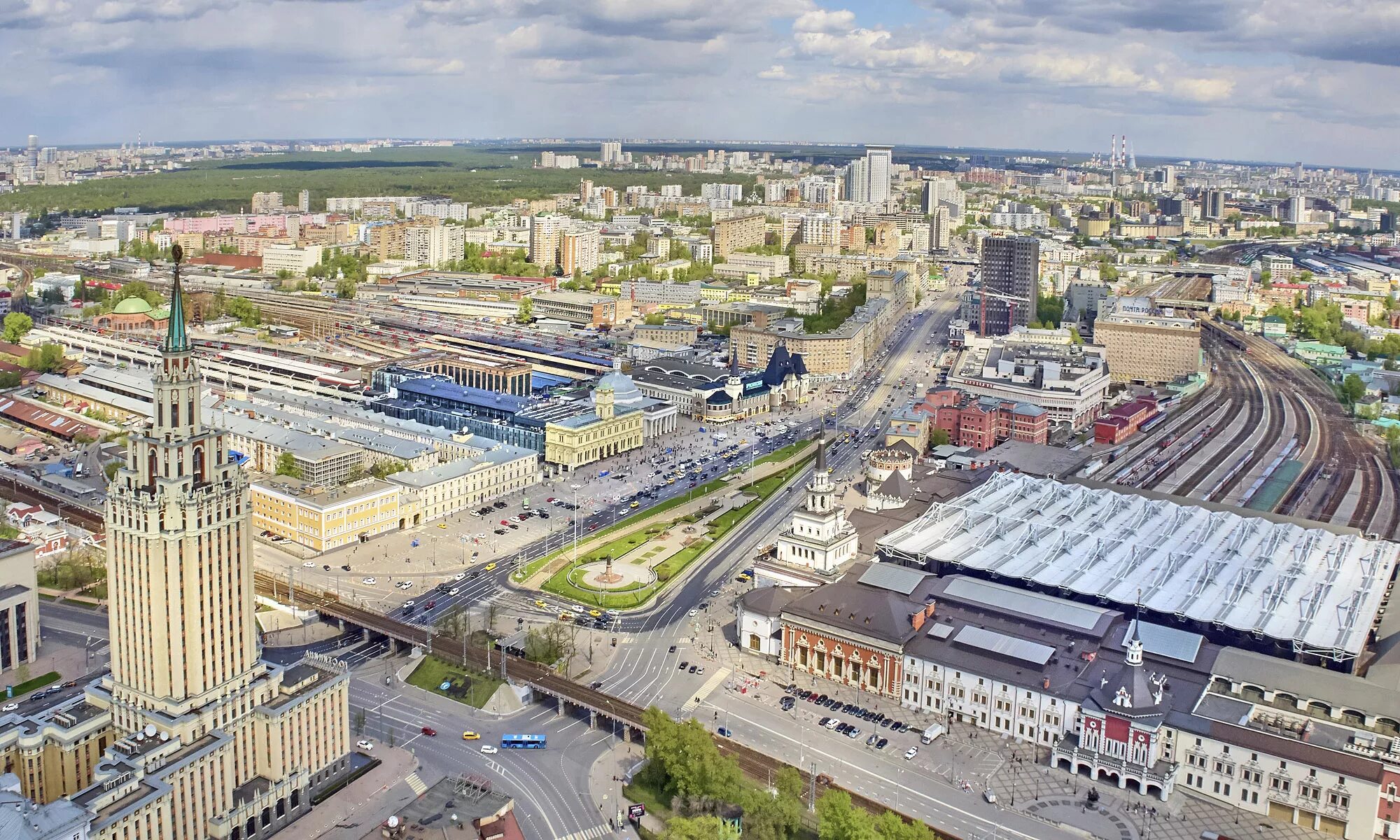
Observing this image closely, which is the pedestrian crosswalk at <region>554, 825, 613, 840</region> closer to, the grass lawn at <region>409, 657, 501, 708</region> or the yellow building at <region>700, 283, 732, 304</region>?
the grass lawn at <region>409, 657, 501, 708</region>

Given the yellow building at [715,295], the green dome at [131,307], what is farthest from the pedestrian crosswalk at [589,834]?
the yellow building at [715,295]

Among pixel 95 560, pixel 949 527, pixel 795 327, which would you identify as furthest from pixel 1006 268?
pixel 95 560

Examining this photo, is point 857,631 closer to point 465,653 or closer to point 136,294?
point 465,653

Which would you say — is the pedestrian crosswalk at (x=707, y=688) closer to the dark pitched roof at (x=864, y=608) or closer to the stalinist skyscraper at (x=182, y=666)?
the dark pitched roof at (x=864, y=608)

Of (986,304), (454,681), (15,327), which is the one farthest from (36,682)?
(986,304)

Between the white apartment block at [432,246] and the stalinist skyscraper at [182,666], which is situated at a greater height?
the white apartment block at [432,246]
